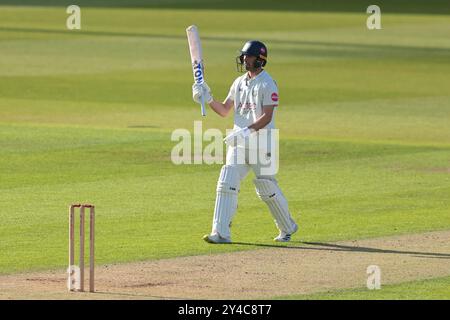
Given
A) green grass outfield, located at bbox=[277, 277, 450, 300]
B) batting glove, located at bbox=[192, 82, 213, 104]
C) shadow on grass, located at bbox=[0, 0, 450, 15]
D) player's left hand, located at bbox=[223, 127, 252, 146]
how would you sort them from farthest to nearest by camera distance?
1. shadow on grass, located at bbox=[0, 0, 450, 15]
2. batting glove, located at bbox=[192, 82, 213, 104]
3. player's left hand, located at bbox=[223, 127, 252, 146]
4. green grass outfield, located at bbox=[277, 277, 450, 300]

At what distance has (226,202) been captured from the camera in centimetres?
1619

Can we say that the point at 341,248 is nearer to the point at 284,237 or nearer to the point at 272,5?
the point at 284,237

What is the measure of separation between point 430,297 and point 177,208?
586 centimetres

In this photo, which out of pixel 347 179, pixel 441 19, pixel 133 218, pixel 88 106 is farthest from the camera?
pixel 441 19

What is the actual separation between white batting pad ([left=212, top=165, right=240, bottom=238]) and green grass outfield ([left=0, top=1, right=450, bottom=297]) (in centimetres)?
27

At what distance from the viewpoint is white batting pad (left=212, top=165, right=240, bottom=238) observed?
16109 millimetres

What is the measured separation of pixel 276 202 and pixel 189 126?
1143 cm

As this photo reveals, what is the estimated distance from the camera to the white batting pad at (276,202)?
16.3 metres

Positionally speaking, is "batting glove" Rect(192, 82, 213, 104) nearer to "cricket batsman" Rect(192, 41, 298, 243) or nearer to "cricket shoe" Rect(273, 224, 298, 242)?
"cricket batsman" Rect(192, 41, 298, 243)

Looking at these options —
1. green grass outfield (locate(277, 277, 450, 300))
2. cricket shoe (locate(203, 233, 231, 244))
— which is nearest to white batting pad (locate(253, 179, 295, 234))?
cricket shoe (locate(203, 233, 231, 244))

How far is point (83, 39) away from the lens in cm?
4388

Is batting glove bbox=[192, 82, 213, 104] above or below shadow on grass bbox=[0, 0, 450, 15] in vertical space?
below

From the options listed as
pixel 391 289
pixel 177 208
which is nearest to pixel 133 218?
pixel 177 208
